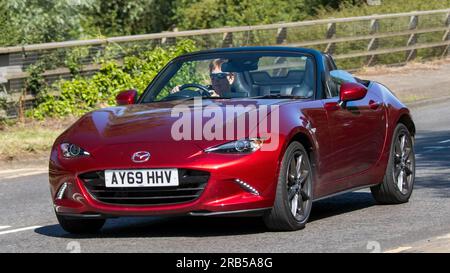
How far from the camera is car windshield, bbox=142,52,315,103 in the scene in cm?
1025

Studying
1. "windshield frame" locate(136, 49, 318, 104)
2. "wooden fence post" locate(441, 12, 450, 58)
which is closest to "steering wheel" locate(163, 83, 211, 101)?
"windshield frame" locate(136, 49, 318, 104)

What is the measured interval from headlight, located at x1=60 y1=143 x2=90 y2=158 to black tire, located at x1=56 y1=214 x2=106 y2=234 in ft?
1.73

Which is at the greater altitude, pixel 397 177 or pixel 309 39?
pixel 397 177

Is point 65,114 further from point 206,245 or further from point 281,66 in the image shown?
point 206,245

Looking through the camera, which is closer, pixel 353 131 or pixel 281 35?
pixel 353 131

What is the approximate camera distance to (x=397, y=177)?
36.6 feet

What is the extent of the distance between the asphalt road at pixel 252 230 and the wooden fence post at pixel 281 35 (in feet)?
51.3

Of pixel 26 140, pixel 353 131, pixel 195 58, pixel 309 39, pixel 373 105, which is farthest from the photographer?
pixel 309 39

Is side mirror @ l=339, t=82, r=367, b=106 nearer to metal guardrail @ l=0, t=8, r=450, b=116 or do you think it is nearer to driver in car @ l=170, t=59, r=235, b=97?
driver in car @ l=170, t=59, r=235, b=97

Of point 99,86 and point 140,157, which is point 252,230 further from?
point 99,86

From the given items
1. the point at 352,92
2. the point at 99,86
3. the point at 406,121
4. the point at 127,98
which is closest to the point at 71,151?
the point at 127,98

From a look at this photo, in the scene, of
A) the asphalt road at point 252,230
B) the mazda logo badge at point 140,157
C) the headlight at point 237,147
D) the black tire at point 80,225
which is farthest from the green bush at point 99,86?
the headlight at point 237,147

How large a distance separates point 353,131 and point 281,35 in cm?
1824

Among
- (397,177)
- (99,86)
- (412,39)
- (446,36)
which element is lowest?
(446,36)
